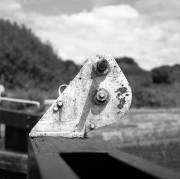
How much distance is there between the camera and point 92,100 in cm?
316

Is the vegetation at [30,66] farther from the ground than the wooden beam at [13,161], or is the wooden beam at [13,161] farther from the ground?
the vegetation at [30,66]

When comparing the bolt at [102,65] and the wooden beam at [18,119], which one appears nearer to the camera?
the bolt at [102,65]

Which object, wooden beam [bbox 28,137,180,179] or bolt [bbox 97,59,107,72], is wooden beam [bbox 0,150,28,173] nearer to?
bolt [bbox 97,59,107,72]

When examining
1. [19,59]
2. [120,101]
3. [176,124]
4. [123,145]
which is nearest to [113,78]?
[120,101]

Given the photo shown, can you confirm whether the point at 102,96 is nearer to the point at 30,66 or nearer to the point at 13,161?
the point at 13,161

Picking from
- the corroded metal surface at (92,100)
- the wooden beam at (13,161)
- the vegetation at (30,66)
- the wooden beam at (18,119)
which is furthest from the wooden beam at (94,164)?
the vegetation at (30,66)

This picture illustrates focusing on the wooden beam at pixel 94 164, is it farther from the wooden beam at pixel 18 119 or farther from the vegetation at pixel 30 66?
the vegetation at pixel 30 66

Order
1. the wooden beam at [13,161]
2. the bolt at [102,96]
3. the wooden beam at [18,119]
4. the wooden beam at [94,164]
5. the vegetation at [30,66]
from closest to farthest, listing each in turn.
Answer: the wooden beam at [94,164], the bolt at [102,96], the wooden beam at [13,161], the wooden beam at [18,119], the vegetation at [30,66]

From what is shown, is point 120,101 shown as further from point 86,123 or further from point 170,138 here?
point 170,138

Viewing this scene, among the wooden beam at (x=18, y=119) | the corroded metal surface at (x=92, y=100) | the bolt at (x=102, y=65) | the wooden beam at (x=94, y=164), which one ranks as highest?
the bolt at (x=102, y=65)

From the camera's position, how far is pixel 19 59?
80.5ft

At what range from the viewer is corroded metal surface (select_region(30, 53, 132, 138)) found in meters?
3.11

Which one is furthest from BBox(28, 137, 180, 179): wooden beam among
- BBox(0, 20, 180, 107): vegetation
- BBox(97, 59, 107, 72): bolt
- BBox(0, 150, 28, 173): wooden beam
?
BBox(0, 20, 180, 107): vegetation

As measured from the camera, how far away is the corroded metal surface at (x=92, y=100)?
3111 millimetres
